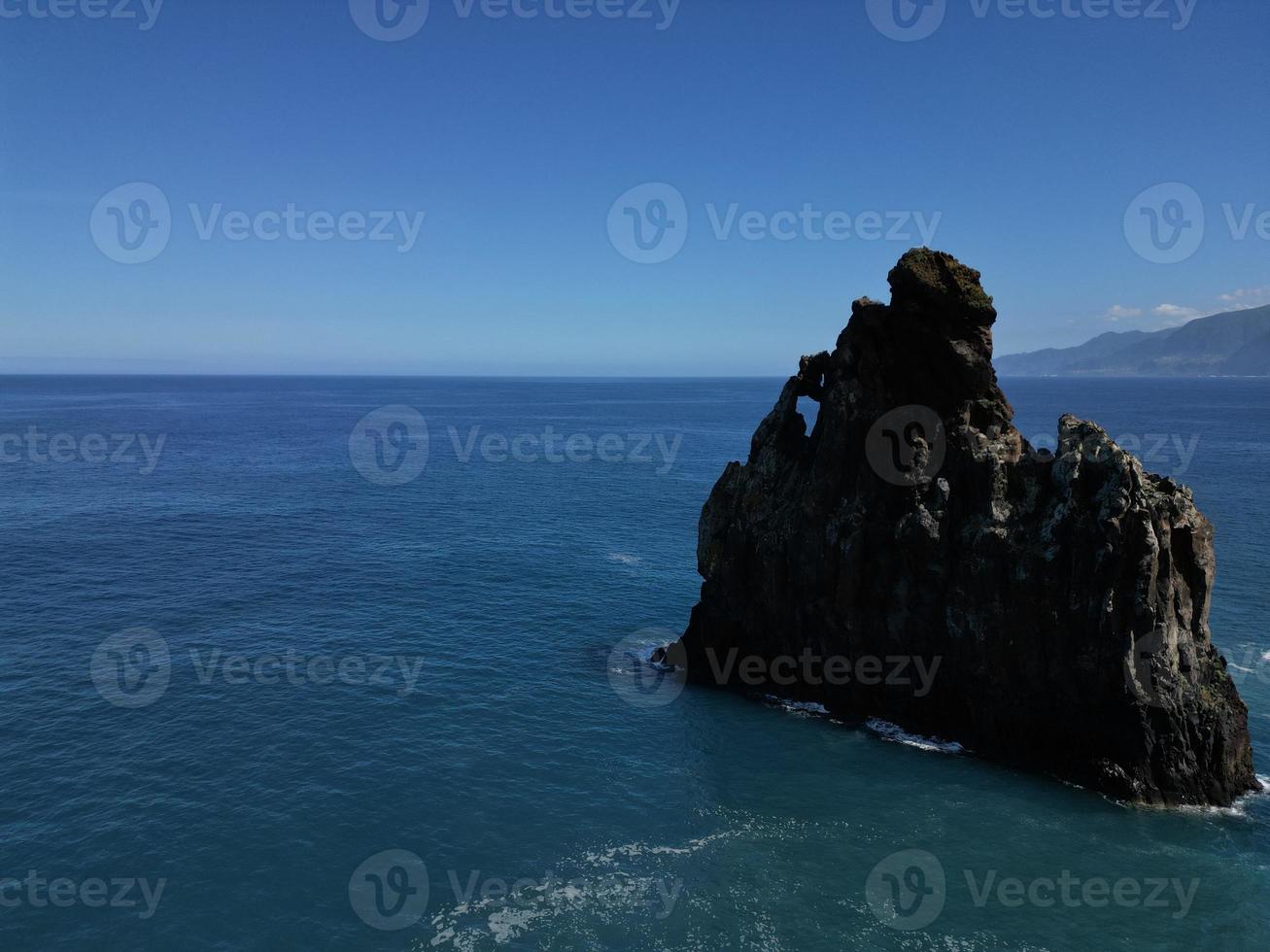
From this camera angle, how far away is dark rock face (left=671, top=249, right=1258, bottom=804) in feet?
121

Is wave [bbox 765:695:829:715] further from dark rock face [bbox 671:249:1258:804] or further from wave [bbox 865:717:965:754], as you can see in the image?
wave [bbox 865:717:965:754]

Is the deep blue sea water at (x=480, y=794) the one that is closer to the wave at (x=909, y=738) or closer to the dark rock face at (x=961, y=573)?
the wave at (x=909, y=738)

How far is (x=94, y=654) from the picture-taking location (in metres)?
50.5

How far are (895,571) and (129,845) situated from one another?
1556 inches

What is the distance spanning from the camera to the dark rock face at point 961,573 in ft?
121

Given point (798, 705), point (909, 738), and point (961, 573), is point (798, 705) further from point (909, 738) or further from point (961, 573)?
point (961, 573)

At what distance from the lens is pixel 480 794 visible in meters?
37.2

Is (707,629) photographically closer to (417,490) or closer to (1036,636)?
(1036,636)

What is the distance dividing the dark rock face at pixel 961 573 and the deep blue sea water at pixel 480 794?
2.83 m

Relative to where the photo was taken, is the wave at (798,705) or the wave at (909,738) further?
the wave at (798,705)

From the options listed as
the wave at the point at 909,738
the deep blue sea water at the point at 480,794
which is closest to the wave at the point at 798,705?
the deep blue sea water at the point at 480,794

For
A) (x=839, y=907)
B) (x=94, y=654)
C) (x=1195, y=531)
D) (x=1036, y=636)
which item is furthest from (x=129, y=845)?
(x=1195, y=531)

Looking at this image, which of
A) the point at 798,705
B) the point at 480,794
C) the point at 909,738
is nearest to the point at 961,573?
the point at 909,738

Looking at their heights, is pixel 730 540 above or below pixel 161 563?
above
